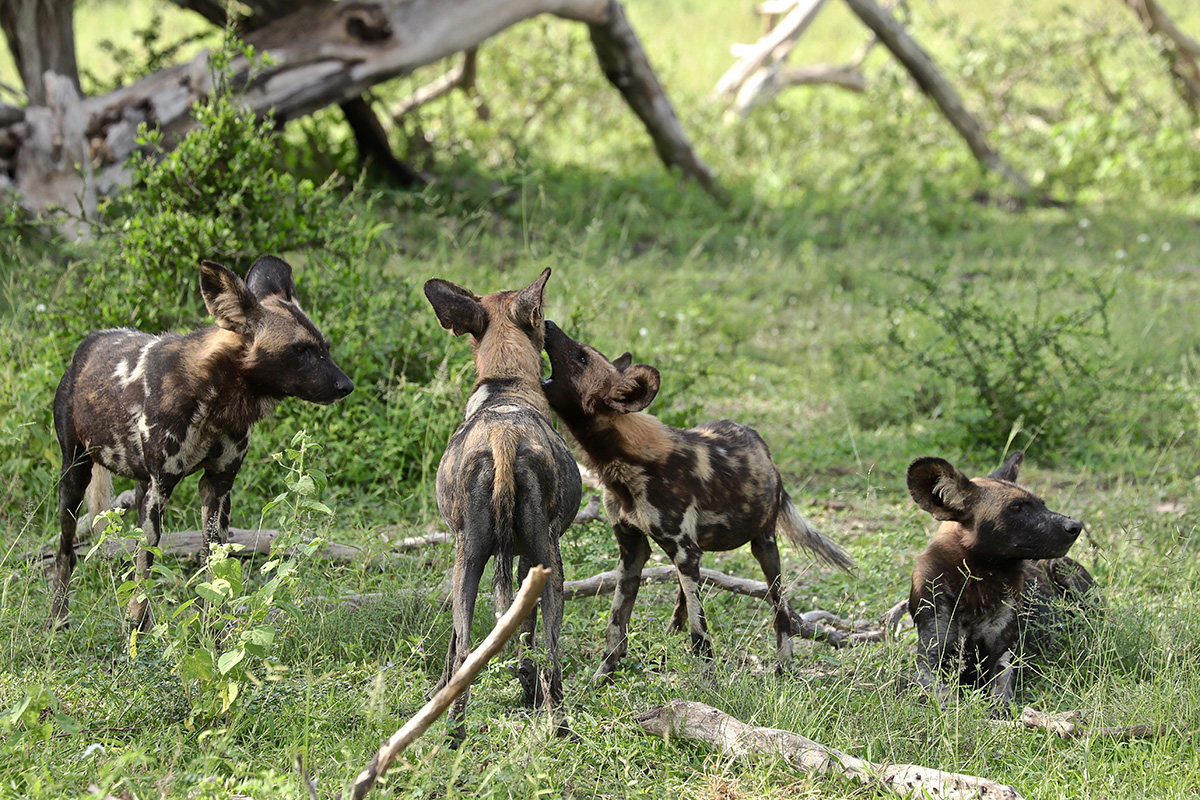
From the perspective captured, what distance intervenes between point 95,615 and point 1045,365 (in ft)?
15.8

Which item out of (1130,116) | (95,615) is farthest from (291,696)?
(1130,116)

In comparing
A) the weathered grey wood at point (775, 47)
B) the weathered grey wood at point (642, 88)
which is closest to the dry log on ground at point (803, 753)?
the weathered grey wood at point (642, 88)

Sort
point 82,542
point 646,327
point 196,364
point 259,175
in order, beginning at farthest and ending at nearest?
point 646,327, point 259,175, point 82,542, point 196,364

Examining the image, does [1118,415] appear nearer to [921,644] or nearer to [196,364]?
[921,644]

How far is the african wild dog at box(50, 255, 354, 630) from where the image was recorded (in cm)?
383

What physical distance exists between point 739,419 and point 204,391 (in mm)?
3236

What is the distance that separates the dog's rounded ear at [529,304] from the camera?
3.67 m

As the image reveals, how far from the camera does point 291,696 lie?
3.49 meters

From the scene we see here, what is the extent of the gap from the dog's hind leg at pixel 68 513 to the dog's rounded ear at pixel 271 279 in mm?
846

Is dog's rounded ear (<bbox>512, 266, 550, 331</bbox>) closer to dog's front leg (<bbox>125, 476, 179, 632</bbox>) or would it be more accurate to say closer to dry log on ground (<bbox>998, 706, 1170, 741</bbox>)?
dog's front leg (<bbox>125, 476, 179, 632</bbox>)

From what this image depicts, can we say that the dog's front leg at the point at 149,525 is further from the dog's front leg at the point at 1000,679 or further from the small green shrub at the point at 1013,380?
the small green shrub at the point at 1013,380

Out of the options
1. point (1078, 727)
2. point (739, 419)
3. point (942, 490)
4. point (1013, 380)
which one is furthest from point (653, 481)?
point (1013, 380)

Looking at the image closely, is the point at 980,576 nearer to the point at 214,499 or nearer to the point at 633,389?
the point at 633,389

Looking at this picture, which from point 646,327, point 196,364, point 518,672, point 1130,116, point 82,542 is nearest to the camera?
point 518,672
